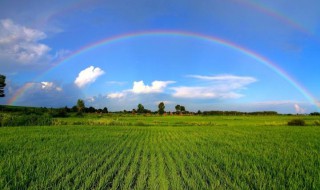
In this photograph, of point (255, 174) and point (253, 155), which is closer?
point (255, 174)

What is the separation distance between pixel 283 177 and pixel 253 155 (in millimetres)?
4002

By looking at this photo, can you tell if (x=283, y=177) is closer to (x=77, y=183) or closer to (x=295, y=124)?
(x=77, y=183)

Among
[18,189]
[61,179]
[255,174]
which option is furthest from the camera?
[255,174]

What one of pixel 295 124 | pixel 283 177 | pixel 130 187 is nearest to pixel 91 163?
pixel 130 187

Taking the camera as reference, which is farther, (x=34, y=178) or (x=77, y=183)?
(x=34, y=178)

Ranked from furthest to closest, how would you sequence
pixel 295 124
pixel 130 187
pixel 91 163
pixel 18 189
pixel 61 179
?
pixel 295 124
pixel 91 163
pixel 61 179
pixel 130 187
pixel 18 189

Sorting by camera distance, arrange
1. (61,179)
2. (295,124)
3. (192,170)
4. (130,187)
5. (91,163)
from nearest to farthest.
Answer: (130,187) → (61,179) → (192,170) → (91,163) → (295,124)

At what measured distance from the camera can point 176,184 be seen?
21.8 feet

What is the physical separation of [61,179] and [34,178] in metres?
0.75

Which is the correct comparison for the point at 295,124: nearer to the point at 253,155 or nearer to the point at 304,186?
the point at 253,155

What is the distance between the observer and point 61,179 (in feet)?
23.1

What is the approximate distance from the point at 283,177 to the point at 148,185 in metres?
3.50

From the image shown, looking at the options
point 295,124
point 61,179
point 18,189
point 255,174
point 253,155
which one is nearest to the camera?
point 18,189

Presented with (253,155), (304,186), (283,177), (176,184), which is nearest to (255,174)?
(283,177)
